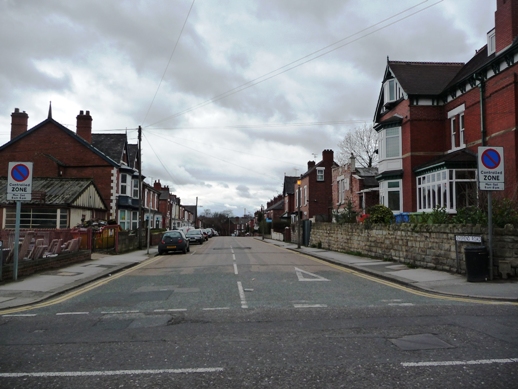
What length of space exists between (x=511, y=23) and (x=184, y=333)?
21702 mm

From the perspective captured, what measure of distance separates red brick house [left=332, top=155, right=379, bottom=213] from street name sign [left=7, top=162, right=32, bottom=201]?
25.2 meters

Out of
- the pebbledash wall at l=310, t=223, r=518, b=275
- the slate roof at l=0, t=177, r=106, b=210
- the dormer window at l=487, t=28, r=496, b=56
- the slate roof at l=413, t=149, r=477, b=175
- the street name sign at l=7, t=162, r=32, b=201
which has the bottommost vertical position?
the pebbledash wall at l=310, t=223, r=518, b=275

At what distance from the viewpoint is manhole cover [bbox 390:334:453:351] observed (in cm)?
598

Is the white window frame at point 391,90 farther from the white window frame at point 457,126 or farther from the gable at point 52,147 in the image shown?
the gable at point 52,147

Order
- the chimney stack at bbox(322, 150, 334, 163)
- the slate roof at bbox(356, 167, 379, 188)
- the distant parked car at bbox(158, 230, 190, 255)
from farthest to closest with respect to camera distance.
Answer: the chimney stack at bbox(322, 150, 334, 163) → the slate roof at bbox(356, 167, 379, 188) → the distant parked car at bbox(158, 230, 190, 255)

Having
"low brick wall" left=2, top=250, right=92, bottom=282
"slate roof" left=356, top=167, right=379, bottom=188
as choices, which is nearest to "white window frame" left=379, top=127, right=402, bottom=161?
"slate roof" left=356, top=167, right=379, bottom=188

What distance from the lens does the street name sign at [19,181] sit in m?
12.7

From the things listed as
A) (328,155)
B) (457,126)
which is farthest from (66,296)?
(328,155)

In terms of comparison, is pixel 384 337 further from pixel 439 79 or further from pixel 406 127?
pixel 439 79

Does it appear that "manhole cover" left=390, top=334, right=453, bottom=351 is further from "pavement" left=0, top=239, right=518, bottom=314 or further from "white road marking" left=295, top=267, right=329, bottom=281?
"white road marking" left=295, top=267, right=329, bottom=281

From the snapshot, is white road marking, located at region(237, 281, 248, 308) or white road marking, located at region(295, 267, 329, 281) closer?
white road marking, located at region(237, 281, 248, 308)

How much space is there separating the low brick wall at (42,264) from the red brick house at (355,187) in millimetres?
21373

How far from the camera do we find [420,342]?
6227mm

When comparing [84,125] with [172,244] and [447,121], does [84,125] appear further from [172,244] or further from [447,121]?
[447,121]
